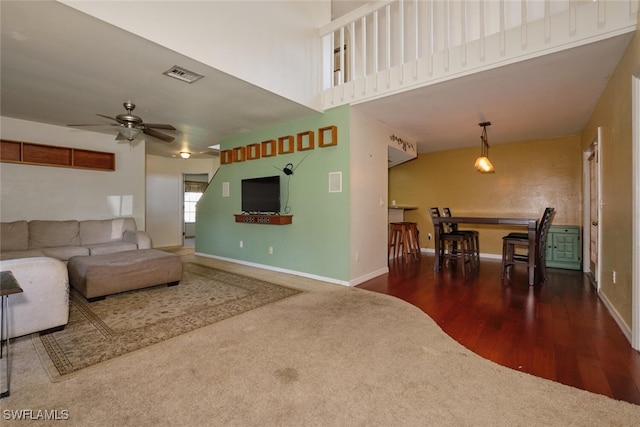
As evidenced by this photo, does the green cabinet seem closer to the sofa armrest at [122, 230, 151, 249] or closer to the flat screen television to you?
the flat screen television

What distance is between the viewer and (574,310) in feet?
9.55

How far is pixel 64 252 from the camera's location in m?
4.00

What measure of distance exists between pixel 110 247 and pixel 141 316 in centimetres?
229

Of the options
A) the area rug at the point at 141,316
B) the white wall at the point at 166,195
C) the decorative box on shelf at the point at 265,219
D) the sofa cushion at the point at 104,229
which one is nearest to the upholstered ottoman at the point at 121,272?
the area rug at the point at 141,316

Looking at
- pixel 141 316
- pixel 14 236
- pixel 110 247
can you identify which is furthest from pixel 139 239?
pixel 141 316

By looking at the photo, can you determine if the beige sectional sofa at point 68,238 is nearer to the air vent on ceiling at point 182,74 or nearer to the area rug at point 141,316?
the area rug at point 141,316

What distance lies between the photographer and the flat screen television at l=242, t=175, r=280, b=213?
461 cm

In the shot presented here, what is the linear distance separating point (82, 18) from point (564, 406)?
12.9 feet

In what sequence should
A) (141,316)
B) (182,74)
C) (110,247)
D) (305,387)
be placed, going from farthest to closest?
(110,247), (182,74), (141,316), (305,387)

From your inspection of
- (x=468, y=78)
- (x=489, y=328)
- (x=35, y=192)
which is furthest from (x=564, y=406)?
(x=35, y=192)

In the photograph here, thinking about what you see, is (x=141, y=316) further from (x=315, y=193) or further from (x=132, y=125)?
(x=315, y=193)

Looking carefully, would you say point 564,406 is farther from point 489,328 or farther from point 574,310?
point 574,310

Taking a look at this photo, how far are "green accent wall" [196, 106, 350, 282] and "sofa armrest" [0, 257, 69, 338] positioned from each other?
2741 mm

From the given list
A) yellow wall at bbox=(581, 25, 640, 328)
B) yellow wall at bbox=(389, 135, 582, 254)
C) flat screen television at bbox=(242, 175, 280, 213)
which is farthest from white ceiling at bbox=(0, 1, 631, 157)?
flat screen television at bbox=(242, 175, 280, 213)
